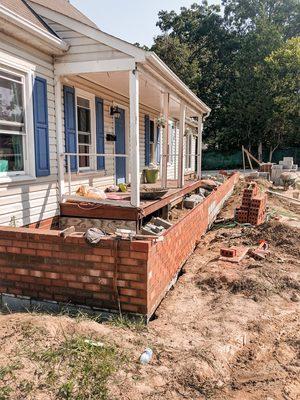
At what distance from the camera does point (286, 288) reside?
4.84 m

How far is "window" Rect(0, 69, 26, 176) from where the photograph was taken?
193 inches

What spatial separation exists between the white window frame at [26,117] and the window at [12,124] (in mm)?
31

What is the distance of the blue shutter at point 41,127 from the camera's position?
17.4 ft

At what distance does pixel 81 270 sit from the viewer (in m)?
3.64

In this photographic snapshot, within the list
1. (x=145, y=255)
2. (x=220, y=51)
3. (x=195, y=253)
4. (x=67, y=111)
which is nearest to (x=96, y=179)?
(x=67, y=111)

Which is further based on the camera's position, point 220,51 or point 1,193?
point 220,51

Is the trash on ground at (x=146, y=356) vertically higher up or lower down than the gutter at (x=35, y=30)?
lower down

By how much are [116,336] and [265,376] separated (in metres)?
1.32

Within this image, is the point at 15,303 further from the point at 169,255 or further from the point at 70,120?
the point at 70,120

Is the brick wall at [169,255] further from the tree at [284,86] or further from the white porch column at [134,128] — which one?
the tree at [284,86]

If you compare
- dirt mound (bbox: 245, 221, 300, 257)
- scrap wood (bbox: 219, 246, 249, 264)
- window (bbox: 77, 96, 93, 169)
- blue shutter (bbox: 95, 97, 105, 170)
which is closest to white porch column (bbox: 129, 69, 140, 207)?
scrap wood (bbox: 219, 246, 249, 264)

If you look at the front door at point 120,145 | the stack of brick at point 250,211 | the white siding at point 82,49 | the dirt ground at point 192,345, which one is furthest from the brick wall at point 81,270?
the stack of brick at point 250,211

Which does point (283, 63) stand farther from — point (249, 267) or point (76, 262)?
point (76, 262)

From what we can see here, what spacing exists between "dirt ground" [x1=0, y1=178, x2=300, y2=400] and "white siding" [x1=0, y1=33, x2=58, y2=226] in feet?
6.78
